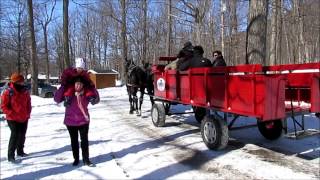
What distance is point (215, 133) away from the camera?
26.5ft

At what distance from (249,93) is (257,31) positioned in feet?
16.7

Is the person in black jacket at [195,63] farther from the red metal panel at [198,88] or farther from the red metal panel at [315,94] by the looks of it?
the red metal panel at [315,94]

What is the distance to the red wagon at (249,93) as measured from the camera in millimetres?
6820

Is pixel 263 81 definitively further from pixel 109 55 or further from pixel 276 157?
pixel 109 55

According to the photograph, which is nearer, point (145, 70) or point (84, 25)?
point (145, 70)

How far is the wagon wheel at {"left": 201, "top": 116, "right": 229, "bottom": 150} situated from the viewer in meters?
7.97

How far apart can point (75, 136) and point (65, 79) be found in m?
0.98

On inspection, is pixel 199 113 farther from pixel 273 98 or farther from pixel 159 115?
pixel 273 98

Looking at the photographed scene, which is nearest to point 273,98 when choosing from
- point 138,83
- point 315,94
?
Answer: point 315,94

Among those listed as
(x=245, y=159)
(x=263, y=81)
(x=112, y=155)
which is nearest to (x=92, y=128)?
(x=112, y=155)

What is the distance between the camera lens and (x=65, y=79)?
7.00m

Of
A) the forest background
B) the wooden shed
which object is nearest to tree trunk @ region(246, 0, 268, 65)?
the forest background

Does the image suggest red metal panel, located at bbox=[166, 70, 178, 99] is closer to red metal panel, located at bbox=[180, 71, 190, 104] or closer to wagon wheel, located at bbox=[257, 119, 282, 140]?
red metal panel, located at bbox=[180, 71, 190, 104]

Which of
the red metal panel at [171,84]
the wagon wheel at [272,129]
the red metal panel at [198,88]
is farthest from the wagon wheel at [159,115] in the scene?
the wagon wheel at [272,129]
